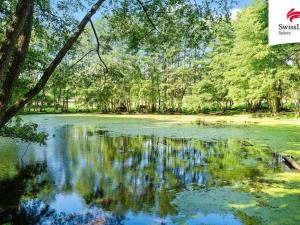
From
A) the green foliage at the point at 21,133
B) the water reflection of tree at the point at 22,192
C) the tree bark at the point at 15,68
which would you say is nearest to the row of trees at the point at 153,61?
the tree bark at the point at 15,68

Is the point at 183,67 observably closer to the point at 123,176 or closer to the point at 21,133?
the point at 123,176

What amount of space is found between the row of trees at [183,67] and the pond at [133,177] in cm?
313

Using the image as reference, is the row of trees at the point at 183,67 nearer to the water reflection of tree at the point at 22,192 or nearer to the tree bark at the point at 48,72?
the tree bark at the point at 48,72

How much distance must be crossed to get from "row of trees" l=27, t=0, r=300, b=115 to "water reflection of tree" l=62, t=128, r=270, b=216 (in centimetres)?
304

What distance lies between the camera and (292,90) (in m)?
41.5

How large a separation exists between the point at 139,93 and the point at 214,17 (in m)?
55.9

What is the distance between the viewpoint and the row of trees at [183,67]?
28.7 ft

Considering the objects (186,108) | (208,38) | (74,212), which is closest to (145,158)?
(74,212)

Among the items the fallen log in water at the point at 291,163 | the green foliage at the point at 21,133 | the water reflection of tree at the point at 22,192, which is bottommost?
the water reflection of tree at the point at 22,192

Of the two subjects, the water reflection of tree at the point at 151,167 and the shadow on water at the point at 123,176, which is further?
the water reflection of tree at the point at 151,167

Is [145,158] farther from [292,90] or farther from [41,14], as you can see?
[292,90]

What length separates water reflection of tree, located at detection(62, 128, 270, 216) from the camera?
41.7 feet

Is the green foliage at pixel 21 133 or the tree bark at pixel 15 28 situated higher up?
the tree bark at pixel 15 28

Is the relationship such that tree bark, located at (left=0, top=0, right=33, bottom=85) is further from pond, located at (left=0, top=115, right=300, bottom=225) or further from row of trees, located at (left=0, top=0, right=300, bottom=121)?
pond, located at (left=0, top=115, right=300, bottom=225)
